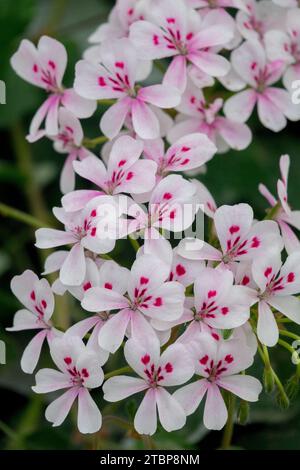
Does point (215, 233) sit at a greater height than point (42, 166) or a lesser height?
lesser

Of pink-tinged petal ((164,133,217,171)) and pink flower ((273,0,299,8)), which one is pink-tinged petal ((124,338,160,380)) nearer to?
pink-tinged petal ((164,133,217,171))

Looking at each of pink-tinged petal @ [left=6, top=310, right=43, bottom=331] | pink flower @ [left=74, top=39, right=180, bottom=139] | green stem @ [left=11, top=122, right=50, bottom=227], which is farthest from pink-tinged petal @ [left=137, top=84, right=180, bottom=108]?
green stem @ [left=11, top=122, right=50, bottom=227]

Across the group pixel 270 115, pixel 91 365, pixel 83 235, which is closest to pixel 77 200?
pixel 83 235

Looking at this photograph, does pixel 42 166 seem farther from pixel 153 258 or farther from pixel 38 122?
pixel 153 258
